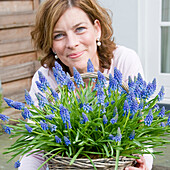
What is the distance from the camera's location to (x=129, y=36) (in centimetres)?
413

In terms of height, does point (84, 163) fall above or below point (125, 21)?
below

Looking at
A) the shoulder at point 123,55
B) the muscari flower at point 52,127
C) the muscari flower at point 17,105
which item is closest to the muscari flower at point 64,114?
the muscari flower at point 52,127

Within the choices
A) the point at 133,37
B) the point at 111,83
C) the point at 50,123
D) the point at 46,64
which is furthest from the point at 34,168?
the point at 133,37

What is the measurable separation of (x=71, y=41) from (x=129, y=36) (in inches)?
97.2

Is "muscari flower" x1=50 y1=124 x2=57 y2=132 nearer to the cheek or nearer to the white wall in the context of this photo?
the cheek

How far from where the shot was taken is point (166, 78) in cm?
419

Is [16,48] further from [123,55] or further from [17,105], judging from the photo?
[17,105]

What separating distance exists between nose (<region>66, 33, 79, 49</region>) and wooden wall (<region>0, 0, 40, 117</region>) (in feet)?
8.98

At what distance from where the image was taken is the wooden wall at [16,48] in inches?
178

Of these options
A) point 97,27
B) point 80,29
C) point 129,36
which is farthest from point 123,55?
point 129,36

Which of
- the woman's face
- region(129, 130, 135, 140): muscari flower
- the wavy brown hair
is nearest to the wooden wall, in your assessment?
the wavy brown hair

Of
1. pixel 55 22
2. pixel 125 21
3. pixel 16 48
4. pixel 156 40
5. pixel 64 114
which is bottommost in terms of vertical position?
pixel 16 48

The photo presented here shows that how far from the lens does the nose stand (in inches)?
68.9

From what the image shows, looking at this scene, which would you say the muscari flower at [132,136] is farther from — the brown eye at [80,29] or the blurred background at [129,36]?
the blurred background at [129,36]
